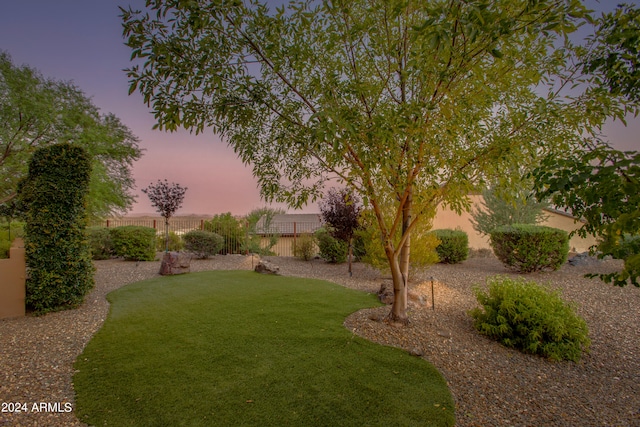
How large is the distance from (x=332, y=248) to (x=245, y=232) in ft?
15.9

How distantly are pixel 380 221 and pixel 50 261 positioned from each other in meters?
6.11

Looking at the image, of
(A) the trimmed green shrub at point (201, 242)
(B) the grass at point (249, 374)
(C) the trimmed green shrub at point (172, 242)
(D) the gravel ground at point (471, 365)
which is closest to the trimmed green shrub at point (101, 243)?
(C) the trimmed green shrub at point (172, 242)

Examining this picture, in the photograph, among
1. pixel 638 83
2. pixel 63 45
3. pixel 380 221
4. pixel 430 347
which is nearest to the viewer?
pixel 638 83

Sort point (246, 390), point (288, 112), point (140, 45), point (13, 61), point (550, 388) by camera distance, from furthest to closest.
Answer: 1. point (13, 61)
2. point (288, 112)
3. point (550, 388)
4. point (246, 390)
5. point (140, 45)

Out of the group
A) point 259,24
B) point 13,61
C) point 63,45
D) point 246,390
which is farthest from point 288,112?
point 13,61

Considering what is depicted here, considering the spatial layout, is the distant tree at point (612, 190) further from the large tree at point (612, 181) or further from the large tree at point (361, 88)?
the large tree at point (361, 88)

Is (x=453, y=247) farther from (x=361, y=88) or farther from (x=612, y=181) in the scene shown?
(x=612, y=181)

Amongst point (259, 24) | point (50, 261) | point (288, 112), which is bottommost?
point (50, 261)

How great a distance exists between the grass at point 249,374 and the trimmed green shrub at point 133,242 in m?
7.21

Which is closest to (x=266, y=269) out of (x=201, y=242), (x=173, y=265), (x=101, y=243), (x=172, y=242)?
(x=173, y=265)

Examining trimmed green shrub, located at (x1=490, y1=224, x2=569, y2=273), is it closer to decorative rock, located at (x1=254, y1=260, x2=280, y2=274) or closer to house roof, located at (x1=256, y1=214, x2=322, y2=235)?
decorative rock, located at (x1=254, y1=260, x2=280, y2=274)

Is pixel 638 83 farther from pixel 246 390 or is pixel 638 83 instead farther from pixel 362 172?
pixel 246 390

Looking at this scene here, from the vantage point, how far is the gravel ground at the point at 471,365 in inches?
120

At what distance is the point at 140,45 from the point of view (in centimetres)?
274
